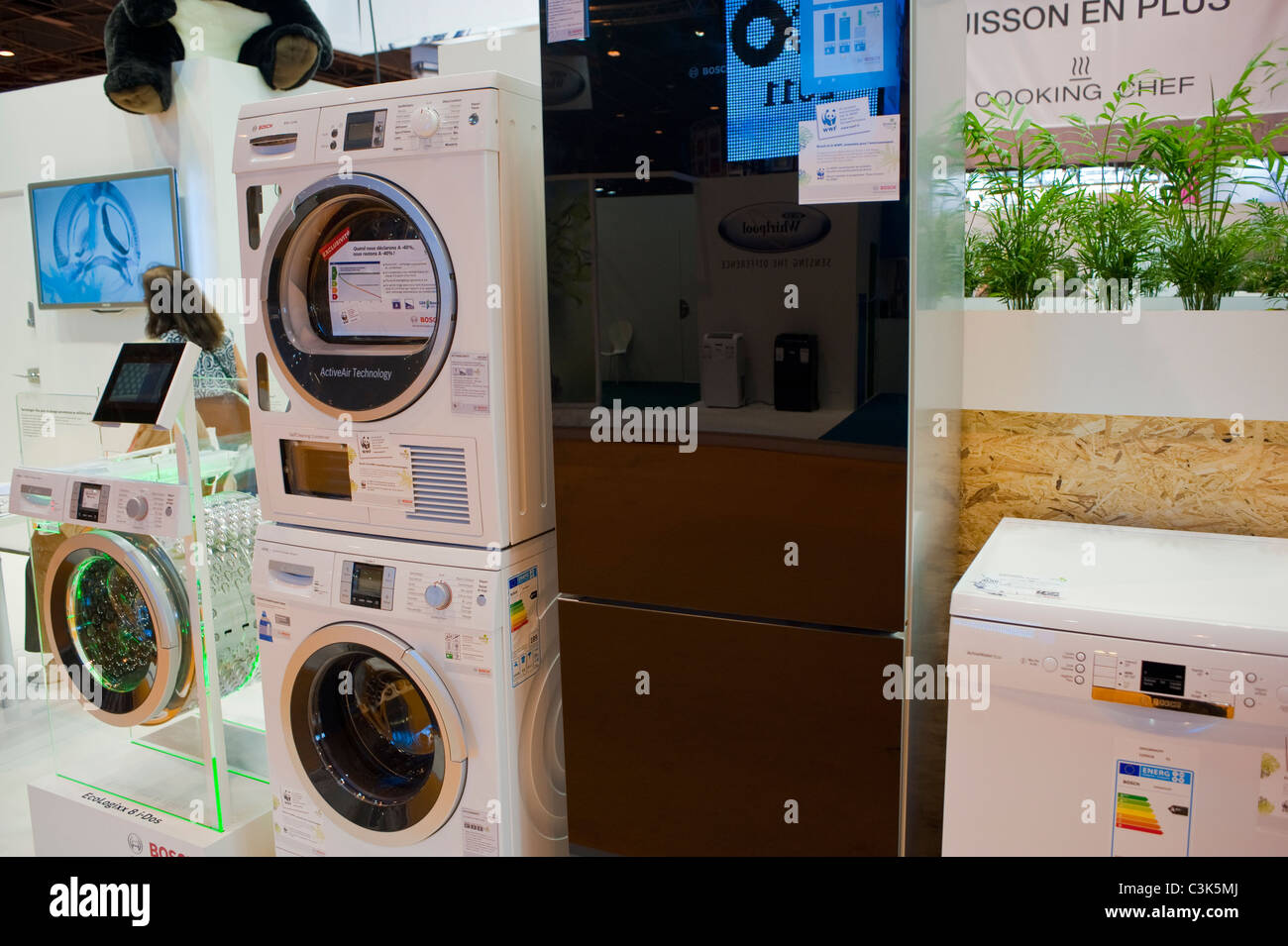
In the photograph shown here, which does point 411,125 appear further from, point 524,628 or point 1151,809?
point 1151,809

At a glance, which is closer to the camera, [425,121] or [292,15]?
[425,121]

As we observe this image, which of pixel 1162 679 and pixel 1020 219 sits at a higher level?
pixel 1020 219

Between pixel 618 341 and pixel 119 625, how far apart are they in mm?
1674

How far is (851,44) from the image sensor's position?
5.56 feet

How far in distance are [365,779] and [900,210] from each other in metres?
1.77

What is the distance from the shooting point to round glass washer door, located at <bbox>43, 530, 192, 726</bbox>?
8.05ft

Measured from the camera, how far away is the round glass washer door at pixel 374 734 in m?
2.17

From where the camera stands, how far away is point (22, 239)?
6.18m

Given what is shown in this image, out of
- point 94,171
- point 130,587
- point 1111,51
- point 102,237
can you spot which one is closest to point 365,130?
point 130,587

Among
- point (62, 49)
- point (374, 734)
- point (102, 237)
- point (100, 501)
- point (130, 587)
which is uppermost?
point (62, 49)

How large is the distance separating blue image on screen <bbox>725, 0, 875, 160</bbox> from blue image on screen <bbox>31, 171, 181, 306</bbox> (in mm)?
4205

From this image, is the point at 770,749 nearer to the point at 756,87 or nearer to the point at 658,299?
the point at 658,299

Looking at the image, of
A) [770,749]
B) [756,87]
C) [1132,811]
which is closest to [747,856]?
[770,749]

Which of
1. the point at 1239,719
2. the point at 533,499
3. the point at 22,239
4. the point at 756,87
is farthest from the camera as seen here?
the point at 22,239
